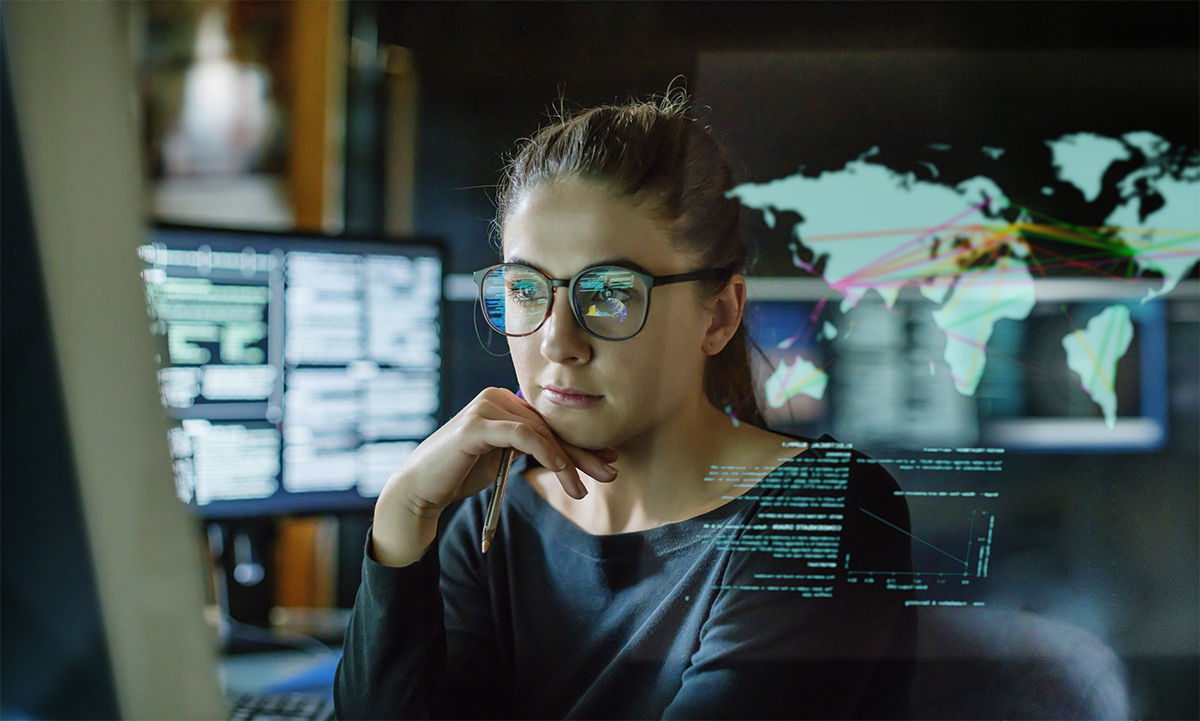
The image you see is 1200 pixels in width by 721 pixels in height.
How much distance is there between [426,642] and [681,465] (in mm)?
262

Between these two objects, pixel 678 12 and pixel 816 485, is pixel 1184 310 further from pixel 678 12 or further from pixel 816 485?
pixel 678 12

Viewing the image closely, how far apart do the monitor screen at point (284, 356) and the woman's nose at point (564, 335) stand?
0.93 ft

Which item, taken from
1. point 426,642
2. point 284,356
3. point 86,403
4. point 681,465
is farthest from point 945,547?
point 284,356

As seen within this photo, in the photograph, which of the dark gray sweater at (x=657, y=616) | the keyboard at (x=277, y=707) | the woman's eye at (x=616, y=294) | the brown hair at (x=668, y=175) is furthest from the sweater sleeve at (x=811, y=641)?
the keyboard at (x=277, y=707)

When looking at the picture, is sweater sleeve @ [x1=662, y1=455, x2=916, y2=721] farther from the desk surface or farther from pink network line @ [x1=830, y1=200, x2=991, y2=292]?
the desk surface

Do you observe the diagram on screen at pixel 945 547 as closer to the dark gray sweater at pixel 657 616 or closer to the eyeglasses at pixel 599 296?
the dark gray sweater at pixel 657 616

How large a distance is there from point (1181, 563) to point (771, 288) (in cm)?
46

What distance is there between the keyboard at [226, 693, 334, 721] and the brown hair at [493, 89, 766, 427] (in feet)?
1.60

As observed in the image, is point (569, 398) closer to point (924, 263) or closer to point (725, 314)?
point (725, 314)

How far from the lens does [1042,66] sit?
2.02 ft

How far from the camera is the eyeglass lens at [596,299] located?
1.82 feet

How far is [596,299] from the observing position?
1.83 feet

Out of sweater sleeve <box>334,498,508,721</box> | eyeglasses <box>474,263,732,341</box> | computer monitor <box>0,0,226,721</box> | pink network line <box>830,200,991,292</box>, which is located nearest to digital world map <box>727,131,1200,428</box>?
pink network line <box>830,200,991,292</box>

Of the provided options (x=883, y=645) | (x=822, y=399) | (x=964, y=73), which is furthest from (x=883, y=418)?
(x=964, y=73)
